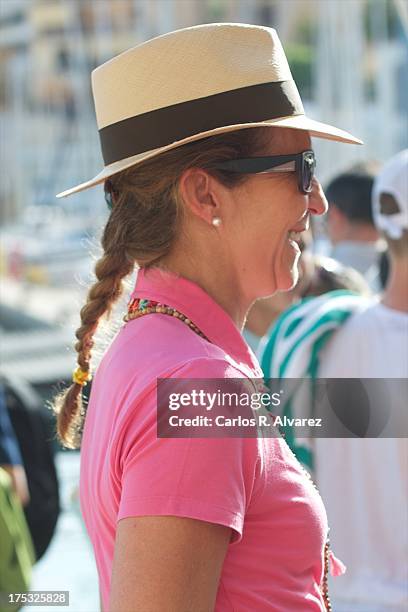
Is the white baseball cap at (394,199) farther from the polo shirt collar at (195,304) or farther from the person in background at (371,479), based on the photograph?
the polo shirt collar at (195,304)

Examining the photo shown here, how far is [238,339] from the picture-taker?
146cm

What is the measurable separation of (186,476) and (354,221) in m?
3.12

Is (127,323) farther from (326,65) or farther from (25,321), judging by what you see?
(326,65)

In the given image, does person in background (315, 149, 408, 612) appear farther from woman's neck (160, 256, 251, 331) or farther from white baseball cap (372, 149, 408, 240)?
woman's neck (160, 256, 251, 331)

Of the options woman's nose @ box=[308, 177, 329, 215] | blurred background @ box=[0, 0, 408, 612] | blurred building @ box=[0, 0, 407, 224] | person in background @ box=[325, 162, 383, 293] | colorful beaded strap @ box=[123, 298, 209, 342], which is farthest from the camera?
blurred building @ box=[0, 0, 407, 224]

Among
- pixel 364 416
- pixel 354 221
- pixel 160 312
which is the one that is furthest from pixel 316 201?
pixel 354 221

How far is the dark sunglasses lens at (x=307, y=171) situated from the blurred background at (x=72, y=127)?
0.41m

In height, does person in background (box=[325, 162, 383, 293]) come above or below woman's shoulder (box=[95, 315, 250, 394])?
below

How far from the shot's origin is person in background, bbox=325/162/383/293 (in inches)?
163

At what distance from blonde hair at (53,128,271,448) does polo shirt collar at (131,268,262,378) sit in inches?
1.3

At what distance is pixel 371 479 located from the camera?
227 centimetres

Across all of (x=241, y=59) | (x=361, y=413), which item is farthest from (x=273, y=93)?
(x=361, y=413)

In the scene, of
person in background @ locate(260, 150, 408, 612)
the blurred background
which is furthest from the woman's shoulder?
person in background @ locate(260, 150, 408, 612)

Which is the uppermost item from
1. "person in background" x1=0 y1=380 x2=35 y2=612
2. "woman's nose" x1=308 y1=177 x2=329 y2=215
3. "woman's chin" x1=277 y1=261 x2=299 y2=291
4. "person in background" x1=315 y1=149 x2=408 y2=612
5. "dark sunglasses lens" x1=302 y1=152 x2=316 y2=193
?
"dark sunglasses lens" x1=302 y1=152 x2=316 y2=193
